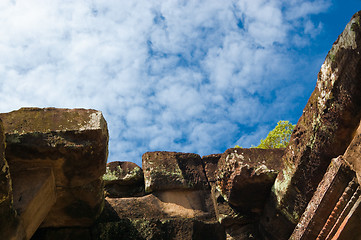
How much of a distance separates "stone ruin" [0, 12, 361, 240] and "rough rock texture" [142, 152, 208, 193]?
0.01 m

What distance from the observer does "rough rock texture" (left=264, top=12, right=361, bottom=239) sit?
3.27 m

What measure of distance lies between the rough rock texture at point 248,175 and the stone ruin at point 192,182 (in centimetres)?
1

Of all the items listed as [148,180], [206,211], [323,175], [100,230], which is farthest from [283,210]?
[100,230]

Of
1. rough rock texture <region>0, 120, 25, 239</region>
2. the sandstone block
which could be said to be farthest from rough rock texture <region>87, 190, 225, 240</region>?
rough rock texture <region>0, 120, 25, 239</region>

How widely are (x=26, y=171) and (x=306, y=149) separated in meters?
2.65

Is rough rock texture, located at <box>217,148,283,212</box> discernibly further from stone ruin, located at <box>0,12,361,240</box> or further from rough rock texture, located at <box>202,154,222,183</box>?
rough rock texture, located at <box>202,154,222,183</box>

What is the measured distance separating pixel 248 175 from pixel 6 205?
97.4 inches

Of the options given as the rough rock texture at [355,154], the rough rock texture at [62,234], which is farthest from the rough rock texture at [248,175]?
the rough rock texture at [62,234]

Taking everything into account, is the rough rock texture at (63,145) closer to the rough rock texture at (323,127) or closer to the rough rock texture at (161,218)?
the rough rock texture at (161,218)

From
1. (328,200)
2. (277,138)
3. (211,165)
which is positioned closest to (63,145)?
(211,165)

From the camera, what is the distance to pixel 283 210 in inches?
163

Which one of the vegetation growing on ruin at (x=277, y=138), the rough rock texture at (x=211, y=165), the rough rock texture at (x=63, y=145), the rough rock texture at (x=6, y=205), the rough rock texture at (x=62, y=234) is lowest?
the rough rock texture at (x=6, y=205)

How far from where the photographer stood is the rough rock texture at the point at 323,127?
3266 millimetres

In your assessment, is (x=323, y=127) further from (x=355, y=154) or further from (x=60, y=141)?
(x=60, y=141)
